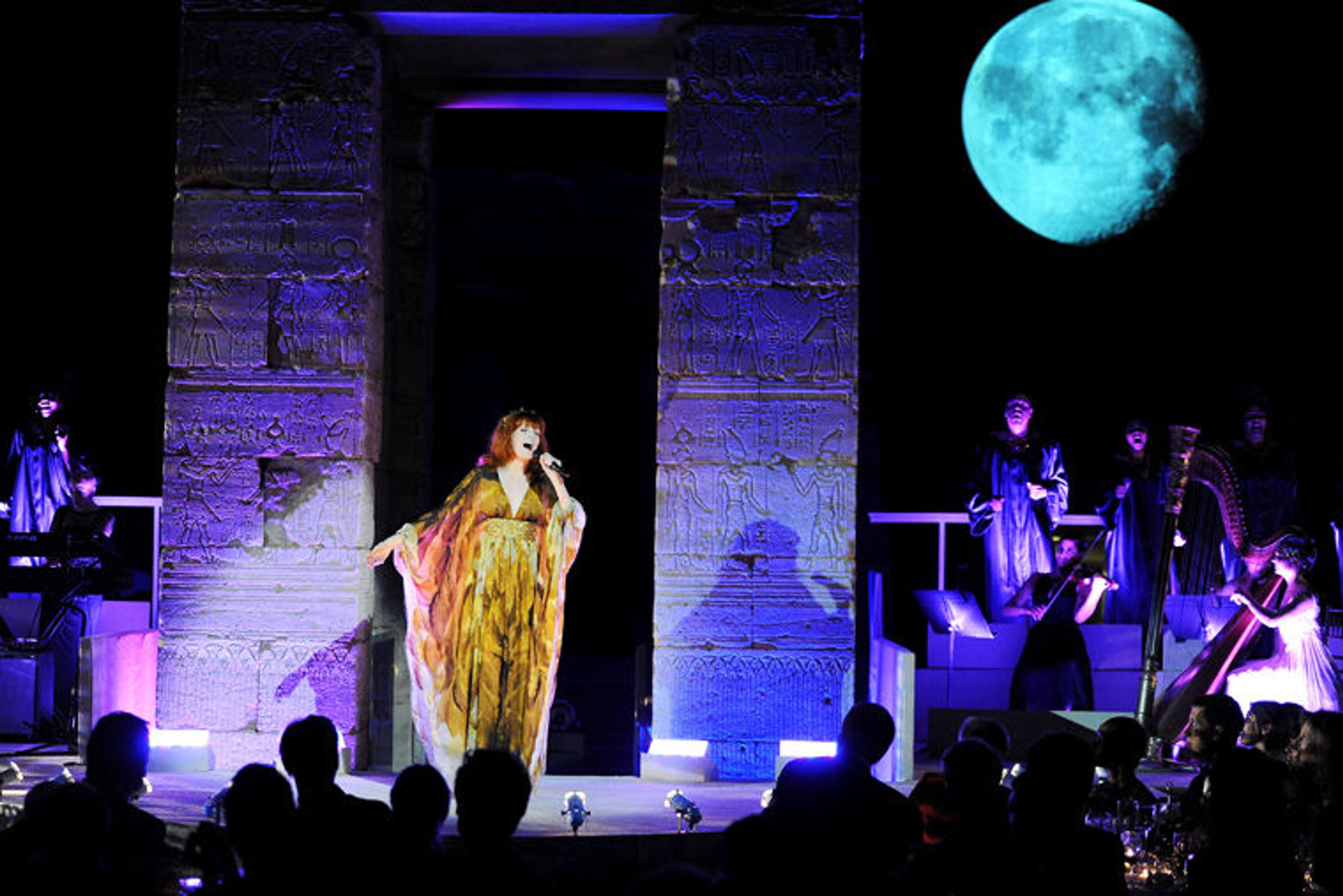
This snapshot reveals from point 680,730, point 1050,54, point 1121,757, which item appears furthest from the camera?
point 1050,54

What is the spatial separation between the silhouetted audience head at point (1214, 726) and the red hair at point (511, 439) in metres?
3.54

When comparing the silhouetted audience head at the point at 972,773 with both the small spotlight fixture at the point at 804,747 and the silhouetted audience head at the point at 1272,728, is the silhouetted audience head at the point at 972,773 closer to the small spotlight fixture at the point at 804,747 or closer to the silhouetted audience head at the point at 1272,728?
the silhouetted audience head at the point at 1272,728

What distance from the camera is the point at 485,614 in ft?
27.6

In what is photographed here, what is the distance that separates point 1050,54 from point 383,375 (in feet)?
22.0

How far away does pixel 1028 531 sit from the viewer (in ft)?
36.9

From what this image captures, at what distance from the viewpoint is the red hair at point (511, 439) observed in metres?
8.37

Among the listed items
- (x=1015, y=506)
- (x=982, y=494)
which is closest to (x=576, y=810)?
(x=982, y=494)

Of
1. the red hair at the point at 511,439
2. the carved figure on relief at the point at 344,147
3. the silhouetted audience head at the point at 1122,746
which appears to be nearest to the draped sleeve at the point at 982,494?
the red hair at the point at 511,439

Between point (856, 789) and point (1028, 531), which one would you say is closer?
point (856, 789)

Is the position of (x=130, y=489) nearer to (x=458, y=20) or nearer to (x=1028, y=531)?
(x=458, y=20)

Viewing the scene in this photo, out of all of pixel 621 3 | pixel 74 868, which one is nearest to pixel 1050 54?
pixel 621 3

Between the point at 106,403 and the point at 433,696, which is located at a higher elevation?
the point at 106,403

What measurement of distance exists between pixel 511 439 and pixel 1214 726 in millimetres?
3759

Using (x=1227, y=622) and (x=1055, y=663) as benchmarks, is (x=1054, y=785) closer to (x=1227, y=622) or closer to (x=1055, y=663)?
(x=1227, y=622)
